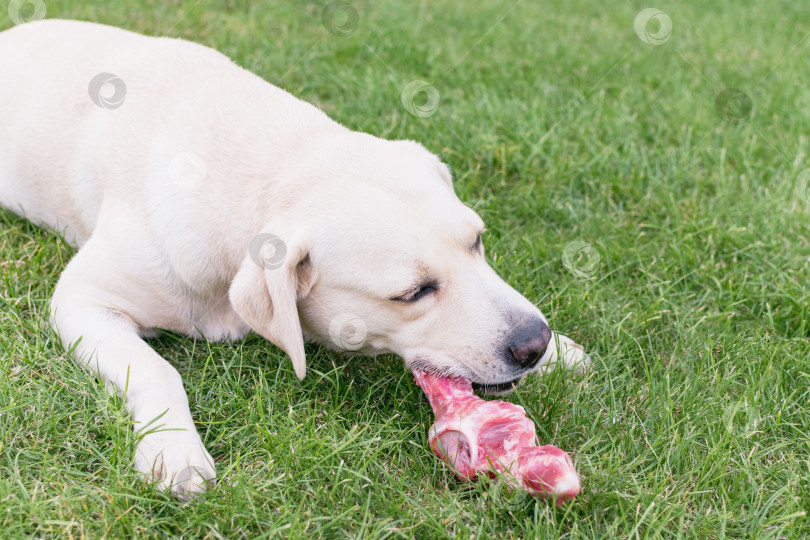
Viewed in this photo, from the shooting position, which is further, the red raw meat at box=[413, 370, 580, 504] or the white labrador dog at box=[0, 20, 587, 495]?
the white labrador dog at box=[0, 20, 587, 495]

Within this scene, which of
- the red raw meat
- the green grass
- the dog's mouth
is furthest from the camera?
the dog's mouth

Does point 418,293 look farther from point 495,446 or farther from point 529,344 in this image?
point 495,446

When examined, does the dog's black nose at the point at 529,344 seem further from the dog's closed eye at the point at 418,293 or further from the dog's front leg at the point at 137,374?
the dog's front leg at the point at 137,374

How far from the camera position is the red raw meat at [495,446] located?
260 centimetres

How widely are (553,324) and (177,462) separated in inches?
75.8

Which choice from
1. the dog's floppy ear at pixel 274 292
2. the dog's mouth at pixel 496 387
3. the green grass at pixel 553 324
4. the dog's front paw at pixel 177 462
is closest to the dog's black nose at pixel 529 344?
the dog's mouth at pixel 496 387

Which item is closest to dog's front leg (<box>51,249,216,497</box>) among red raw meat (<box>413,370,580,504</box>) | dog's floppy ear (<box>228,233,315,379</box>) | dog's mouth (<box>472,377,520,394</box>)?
dog's floppy ear (<box>228,233,315,379</box>)

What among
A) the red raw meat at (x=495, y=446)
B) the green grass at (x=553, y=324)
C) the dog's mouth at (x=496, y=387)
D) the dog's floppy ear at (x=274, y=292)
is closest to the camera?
the red raw meat at (x=495, y=446)

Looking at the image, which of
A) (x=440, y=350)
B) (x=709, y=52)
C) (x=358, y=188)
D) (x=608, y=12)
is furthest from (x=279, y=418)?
(x=608, y=12)

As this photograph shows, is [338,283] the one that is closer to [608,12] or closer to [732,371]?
[732,371]

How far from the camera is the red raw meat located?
2.60 m

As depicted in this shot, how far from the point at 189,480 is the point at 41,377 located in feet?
2.93

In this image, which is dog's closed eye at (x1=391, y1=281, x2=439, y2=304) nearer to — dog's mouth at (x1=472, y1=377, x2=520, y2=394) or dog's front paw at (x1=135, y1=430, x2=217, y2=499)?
dog's mouth at (x1=472, y1=377, x2=520, y2=394)

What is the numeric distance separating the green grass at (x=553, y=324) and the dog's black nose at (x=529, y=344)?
315 mm
